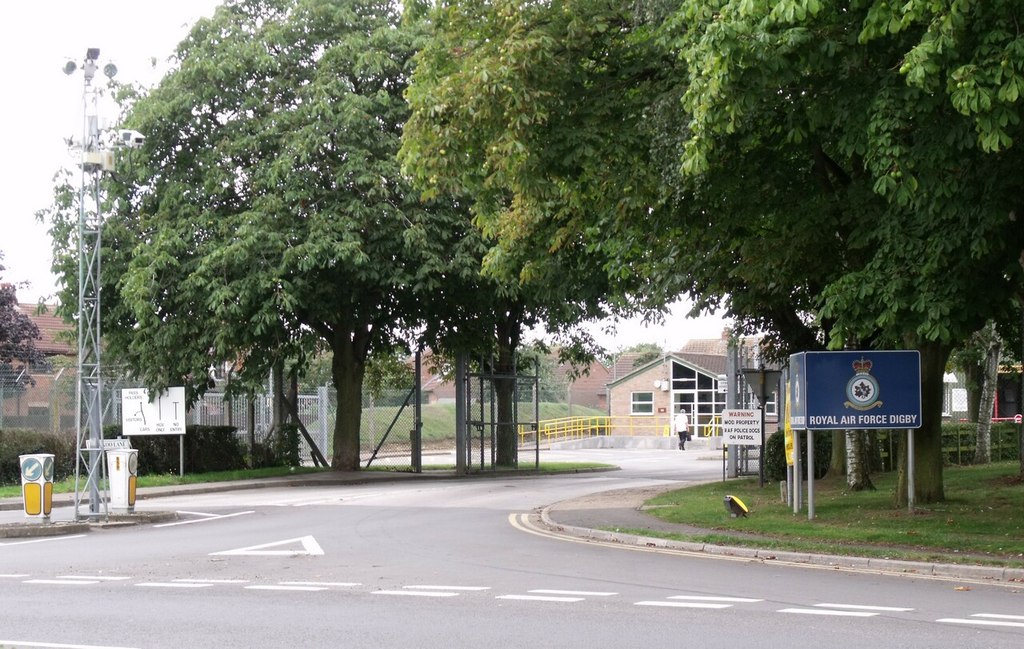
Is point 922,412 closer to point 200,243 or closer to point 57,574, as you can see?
point 57,574

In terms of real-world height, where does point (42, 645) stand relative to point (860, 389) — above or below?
below

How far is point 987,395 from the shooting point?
1195 inches

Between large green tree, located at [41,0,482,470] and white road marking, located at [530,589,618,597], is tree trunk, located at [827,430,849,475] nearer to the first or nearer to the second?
large green tree, located at [41,0,482,470]

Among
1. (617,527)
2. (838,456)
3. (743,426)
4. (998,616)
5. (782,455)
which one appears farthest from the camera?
(838,456)

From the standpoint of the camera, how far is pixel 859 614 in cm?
997

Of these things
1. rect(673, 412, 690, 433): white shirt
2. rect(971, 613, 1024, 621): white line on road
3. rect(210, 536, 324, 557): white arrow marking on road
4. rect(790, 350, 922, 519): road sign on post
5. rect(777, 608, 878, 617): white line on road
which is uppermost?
rect(790, 350, 922, 519): road sign on post

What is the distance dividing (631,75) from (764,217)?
118 inches

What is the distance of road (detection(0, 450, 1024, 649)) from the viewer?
905cm

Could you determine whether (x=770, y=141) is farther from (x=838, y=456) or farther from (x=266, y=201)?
(x=266, y=201)

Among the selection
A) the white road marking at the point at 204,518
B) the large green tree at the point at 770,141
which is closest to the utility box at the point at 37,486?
the white road marking at the point at 204,518

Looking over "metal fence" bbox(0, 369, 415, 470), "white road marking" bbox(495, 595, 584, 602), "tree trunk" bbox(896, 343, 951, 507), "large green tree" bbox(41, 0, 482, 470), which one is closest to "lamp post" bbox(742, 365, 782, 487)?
"tree trunk" bbox(896, 343, 951, 507)

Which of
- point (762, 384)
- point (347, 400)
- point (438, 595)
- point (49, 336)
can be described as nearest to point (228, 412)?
point (347, 400)

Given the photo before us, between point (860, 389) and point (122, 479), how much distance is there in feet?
39.4

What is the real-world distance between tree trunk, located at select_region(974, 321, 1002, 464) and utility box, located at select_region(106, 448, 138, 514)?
2021 centimetres
